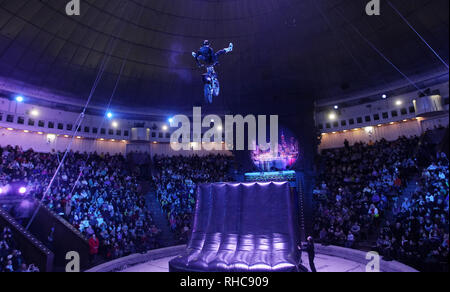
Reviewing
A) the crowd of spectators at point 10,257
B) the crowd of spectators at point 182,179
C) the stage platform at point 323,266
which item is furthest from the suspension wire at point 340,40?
the crowd of spectators at point 10,257

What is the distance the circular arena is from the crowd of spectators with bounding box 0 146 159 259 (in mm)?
103

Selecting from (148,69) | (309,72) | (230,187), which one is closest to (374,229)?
(230,187)

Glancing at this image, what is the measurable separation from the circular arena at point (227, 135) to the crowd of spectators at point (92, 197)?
10cm

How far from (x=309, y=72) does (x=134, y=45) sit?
1293 cm

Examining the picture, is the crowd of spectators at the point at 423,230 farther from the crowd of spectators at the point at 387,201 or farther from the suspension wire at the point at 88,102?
the suspension wire at the point at 88,102

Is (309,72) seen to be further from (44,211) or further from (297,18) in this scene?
(44,211)

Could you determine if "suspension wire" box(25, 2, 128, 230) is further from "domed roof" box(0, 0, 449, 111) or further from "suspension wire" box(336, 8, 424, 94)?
"suspension wire" box(336, 8, 424, 94)

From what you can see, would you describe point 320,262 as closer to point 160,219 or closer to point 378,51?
point 160,219

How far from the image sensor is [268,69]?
20.2 metres

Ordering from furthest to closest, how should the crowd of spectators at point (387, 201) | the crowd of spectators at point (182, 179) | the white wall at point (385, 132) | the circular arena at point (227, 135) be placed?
the white wall at point (385, 132), the crowd of spectators at point (182, 179), the crowd of spectators at point (387, 201), the circular arena at point (227, 135)

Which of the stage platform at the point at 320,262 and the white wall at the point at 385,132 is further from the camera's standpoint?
the white wall at the point at 385,132

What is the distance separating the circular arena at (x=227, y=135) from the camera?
952cm

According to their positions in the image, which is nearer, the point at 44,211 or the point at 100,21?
the point at 44,211

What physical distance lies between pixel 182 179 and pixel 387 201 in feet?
43.3
